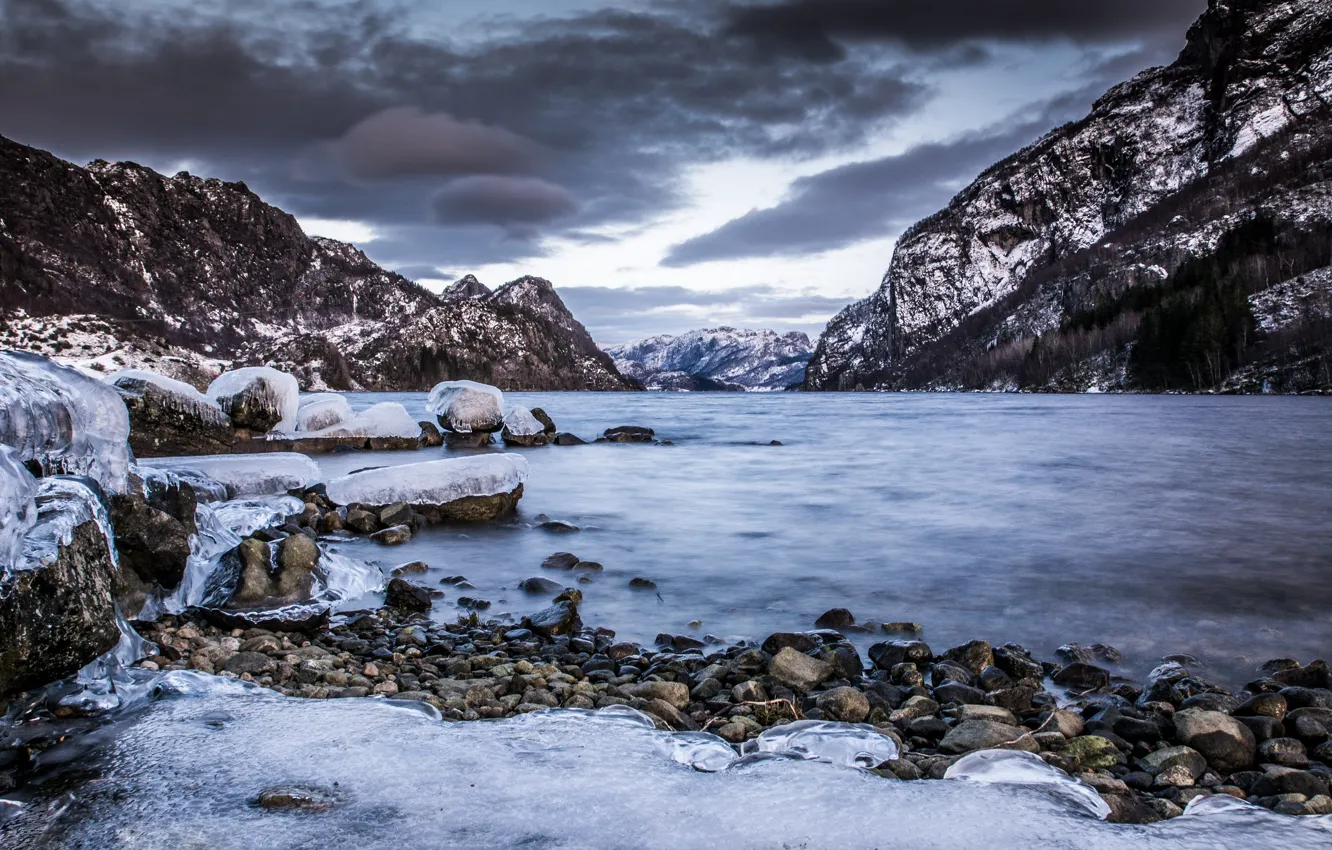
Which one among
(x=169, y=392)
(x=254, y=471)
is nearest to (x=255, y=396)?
(x=169, y=392)

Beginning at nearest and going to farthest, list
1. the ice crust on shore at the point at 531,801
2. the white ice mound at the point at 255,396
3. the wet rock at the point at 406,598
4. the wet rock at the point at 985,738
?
the ice crust on shore at the point at 531,801 → the wet rock at the point at 985,738 → the wet rock at the point at 406,598 → the white ice mound at the point at 255,396

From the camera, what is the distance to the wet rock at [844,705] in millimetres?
4414

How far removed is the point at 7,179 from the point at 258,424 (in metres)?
238

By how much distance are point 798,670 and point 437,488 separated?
784 centimetres

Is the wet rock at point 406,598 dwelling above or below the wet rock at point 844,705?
below

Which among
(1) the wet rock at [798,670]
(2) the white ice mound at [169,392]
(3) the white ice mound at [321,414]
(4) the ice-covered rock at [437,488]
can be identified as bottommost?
(1) the wet rock at [798,670]

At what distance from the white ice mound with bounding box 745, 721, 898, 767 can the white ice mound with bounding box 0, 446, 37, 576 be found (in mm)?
4238

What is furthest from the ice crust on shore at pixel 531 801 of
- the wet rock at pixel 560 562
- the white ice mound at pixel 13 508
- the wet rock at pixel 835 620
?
the wet rock at pixel 560 562

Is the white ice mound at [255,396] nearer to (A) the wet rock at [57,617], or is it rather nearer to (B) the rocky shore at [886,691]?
(B) the rocky shore at [886,691]

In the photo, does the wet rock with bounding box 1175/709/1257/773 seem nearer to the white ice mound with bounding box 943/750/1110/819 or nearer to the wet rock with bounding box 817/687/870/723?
the white ice mound with bounding box 943/750/1110/819

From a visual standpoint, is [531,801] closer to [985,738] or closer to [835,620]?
[985,738]

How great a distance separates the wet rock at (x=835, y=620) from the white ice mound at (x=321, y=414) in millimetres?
19248

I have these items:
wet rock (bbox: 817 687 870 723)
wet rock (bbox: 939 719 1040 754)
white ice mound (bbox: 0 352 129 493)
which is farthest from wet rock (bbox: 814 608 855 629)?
white ice mound (bbox: 0 352 129 493)

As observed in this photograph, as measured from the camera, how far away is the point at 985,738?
3.99m
